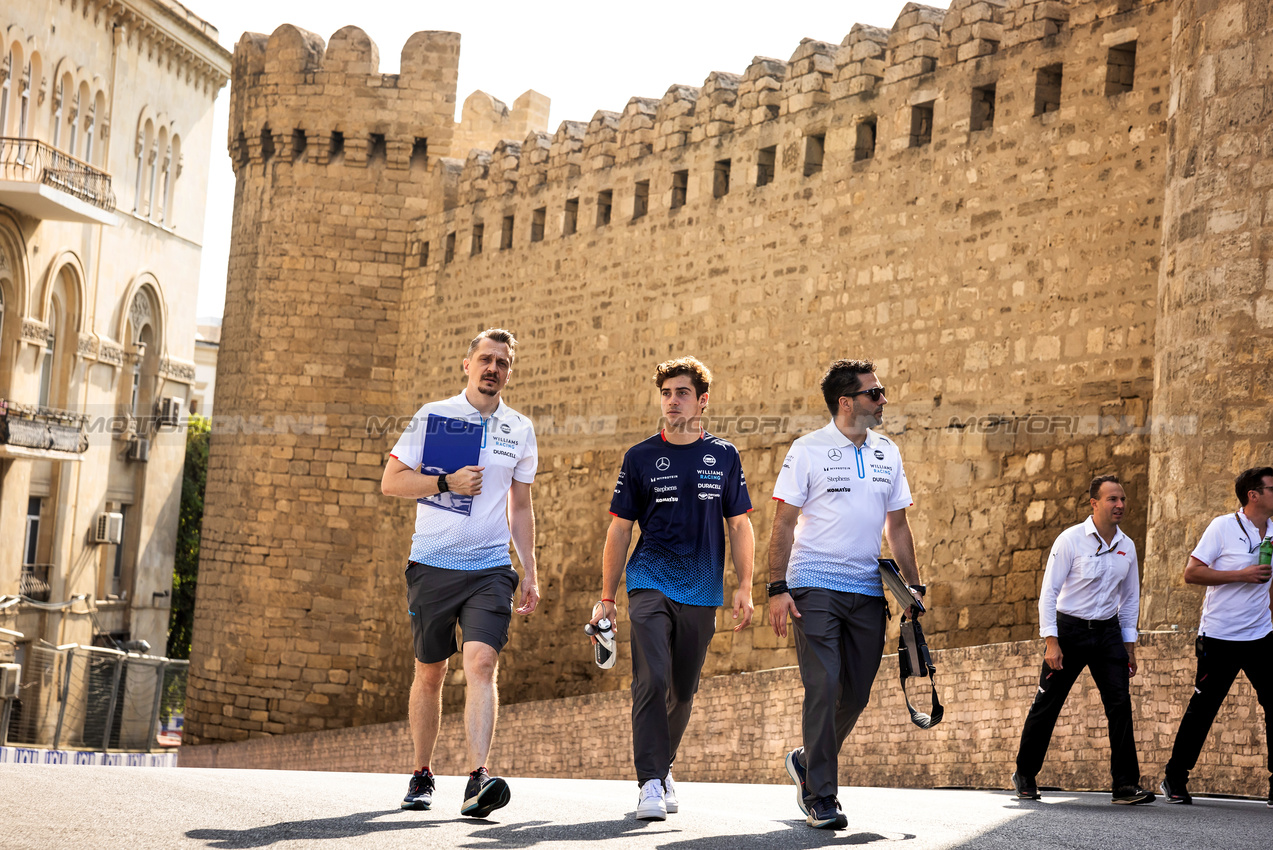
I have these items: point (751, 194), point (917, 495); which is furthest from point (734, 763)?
point (751, 194)

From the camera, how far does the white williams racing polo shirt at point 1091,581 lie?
20.6ft

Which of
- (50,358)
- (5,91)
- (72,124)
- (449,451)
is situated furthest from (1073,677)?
(72,124)

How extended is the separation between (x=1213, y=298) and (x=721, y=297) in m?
6.28

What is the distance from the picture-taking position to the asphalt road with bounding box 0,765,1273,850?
13.4 ft

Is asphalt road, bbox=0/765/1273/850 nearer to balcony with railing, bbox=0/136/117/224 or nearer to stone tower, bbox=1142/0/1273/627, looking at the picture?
stone tower, bbox=1142/0/1273/627

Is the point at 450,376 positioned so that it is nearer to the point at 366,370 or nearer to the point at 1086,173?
the point at 366,370

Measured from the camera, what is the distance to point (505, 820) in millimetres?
4742

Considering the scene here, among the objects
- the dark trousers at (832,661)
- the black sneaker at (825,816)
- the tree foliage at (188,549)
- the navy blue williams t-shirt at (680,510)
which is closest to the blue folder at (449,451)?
the navy blue williams t-shirt at (680,510)

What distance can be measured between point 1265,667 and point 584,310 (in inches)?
393

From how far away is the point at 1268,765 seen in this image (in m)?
6.41

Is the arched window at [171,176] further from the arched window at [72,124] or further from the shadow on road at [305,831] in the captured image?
the shadow on road at [305,831]

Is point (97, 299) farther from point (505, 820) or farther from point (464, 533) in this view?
point (505, 820)

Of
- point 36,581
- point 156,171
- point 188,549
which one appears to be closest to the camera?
point 36,581

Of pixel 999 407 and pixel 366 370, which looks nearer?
pixel 999 407
